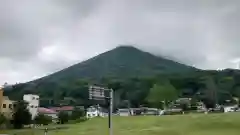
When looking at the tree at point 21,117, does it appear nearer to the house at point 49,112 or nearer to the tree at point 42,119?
the tree at point 42,119

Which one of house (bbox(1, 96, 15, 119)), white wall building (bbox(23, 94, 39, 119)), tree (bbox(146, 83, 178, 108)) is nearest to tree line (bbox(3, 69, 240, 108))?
tree (bbox(146, 83, 178, 108))

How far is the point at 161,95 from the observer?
1927 cm

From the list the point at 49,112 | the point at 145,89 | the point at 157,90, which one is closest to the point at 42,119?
the point at 49,112

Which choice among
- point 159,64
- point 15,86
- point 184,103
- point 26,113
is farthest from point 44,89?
point 159,64

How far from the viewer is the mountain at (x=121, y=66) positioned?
1077 inches

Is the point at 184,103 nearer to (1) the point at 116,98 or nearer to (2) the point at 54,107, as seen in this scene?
(1) the point at 116,98

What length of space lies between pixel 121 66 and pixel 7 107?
18522 mm

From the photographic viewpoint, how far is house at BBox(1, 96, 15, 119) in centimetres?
1421

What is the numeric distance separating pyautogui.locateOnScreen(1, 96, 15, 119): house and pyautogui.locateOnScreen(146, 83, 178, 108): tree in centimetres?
750

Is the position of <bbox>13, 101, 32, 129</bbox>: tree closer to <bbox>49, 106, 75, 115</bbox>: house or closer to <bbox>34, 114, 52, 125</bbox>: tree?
<bbox>34, 114, 52, 125</bbox>: tree

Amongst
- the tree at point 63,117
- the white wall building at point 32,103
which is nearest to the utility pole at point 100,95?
the tree at point 63,117

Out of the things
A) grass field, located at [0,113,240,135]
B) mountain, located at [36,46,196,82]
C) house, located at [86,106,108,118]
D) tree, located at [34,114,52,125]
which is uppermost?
mountain, located at [36,46,196,82]

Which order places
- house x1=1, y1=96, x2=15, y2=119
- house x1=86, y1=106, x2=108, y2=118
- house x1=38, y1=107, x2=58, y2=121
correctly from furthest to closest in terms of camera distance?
house x1=86, y1=106, x2=108, y2=118 < house x1=38, y1=107, x2=58, y2=121 < house x1=1, y1=96, x2=15, y2=119

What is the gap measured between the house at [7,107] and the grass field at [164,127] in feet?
5.14
